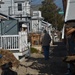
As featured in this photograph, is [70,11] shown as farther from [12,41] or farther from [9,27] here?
[9,27]

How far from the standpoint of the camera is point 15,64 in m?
18.0

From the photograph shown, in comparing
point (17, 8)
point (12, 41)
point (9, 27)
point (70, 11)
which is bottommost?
point (12, 41)

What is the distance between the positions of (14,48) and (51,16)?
2399 inches

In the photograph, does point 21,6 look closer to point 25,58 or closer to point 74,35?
point 25,58

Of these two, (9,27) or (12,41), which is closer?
(12,41)

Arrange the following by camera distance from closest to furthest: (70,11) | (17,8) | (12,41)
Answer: (70,11) < (12,41) < (17,8)

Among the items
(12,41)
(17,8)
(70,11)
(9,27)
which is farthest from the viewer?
(17,8)

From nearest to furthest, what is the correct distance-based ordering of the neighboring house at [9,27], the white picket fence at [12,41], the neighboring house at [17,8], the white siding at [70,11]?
the white siding at [70,11]
the white picket fence at [12,41]
the neighboring house at [9,27]
the neighboring house at [17,8]

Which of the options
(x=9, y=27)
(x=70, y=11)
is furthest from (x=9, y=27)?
(x=70, y=11)

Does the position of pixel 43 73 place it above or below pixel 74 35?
below

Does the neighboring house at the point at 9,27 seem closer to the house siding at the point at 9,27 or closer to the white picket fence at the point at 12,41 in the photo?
the house siding at the point at 9,27

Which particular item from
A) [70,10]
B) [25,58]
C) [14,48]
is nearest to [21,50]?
[14,48]

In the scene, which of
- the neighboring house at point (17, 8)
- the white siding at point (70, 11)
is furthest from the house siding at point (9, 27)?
the neighboring house at point (17, 8)

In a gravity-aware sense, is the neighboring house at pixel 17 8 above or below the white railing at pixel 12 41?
above
